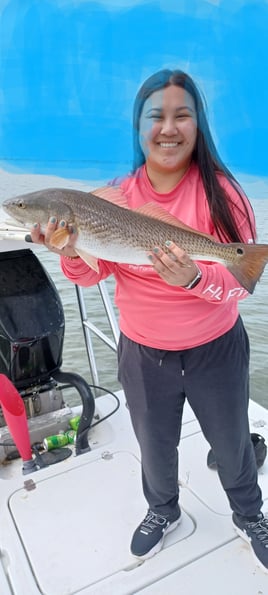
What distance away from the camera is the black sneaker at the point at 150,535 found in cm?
166

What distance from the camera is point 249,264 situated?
1.23m

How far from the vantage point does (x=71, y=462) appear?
2.18 metres

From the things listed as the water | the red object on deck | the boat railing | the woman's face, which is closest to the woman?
the woman's face

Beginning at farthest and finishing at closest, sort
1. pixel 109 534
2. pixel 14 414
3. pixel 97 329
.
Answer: pixel 97 329
pixel 14 414
pixel 109 534

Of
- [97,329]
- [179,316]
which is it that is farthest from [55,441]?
[179,316]

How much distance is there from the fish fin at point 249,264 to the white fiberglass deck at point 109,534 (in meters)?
1.04

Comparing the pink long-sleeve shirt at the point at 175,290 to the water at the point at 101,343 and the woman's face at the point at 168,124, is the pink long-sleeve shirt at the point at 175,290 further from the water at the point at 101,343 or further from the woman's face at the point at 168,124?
the water at the point at 101,343

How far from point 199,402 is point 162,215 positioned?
629 mm

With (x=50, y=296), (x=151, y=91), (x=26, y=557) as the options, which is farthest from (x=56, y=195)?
(x=26, y=557)

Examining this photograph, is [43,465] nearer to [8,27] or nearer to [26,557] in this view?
[26,557]

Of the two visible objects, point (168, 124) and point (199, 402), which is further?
point (199, 402)

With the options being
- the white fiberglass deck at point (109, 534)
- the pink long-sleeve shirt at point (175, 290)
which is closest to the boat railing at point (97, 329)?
the white fiberglass deck at point (109, 534)

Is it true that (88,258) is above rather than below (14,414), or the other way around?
above

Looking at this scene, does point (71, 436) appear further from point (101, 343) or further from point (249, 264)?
point (101, 343)
